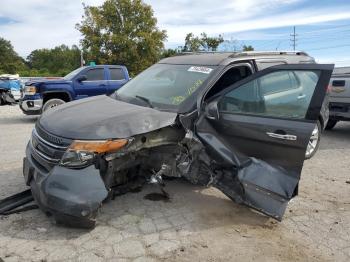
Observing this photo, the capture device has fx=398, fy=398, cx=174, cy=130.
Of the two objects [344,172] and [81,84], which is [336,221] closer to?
[344,172]

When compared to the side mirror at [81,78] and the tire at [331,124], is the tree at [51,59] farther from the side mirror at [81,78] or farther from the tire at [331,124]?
the tire at [331,124]

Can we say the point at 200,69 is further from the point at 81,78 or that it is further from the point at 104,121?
the point at 81,78

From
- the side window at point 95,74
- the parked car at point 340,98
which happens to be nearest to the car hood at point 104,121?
the parked car at point 340,98

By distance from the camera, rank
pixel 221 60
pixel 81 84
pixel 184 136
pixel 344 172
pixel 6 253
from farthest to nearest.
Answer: pixel 81 84
pixel 344 172
pixel 221 60
pixel 184 136
pixel 6 253

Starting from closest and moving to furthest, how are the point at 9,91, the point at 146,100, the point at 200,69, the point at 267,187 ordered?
the point at 267,187
the point at 146,100
the point at 200,69
the point at 9,91

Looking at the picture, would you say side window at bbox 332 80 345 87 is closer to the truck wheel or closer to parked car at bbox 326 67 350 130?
parked car at bbox 326 67 350 130

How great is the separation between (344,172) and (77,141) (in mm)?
4276

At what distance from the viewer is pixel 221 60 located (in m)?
5.11

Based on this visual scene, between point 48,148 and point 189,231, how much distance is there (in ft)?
5.48

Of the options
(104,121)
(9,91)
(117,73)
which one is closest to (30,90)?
(117,73)

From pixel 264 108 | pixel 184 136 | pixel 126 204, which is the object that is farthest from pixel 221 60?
pixel 126 204

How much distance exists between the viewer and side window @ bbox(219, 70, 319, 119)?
449 cm

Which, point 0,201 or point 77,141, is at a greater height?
point 77,141

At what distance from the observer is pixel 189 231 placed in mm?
4055
